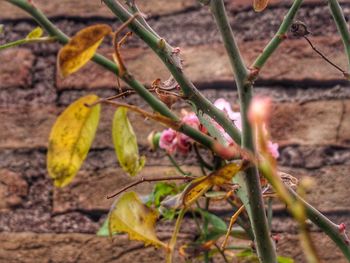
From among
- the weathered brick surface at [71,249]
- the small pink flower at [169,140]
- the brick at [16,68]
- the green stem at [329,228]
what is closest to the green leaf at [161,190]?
the small pink flower at [169,140]

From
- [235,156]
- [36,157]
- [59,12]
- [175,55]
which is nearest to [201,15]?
[59,12]

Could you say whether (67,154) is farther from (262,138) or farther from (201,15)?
(201,15)

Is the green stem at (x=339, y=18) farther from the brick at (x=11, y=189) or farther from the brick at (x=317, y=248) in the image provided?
the brick at (x=11, y=189)

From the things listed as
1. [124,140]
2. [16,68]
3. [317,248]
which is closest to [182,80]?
[124,140]

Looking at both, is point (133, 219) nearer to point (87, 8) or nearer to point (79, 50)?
point (79, 50)

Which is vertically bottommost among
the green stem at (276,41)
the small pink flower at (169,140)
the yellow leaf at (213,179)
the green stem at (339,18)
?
the yellow leaf at (213,179)
